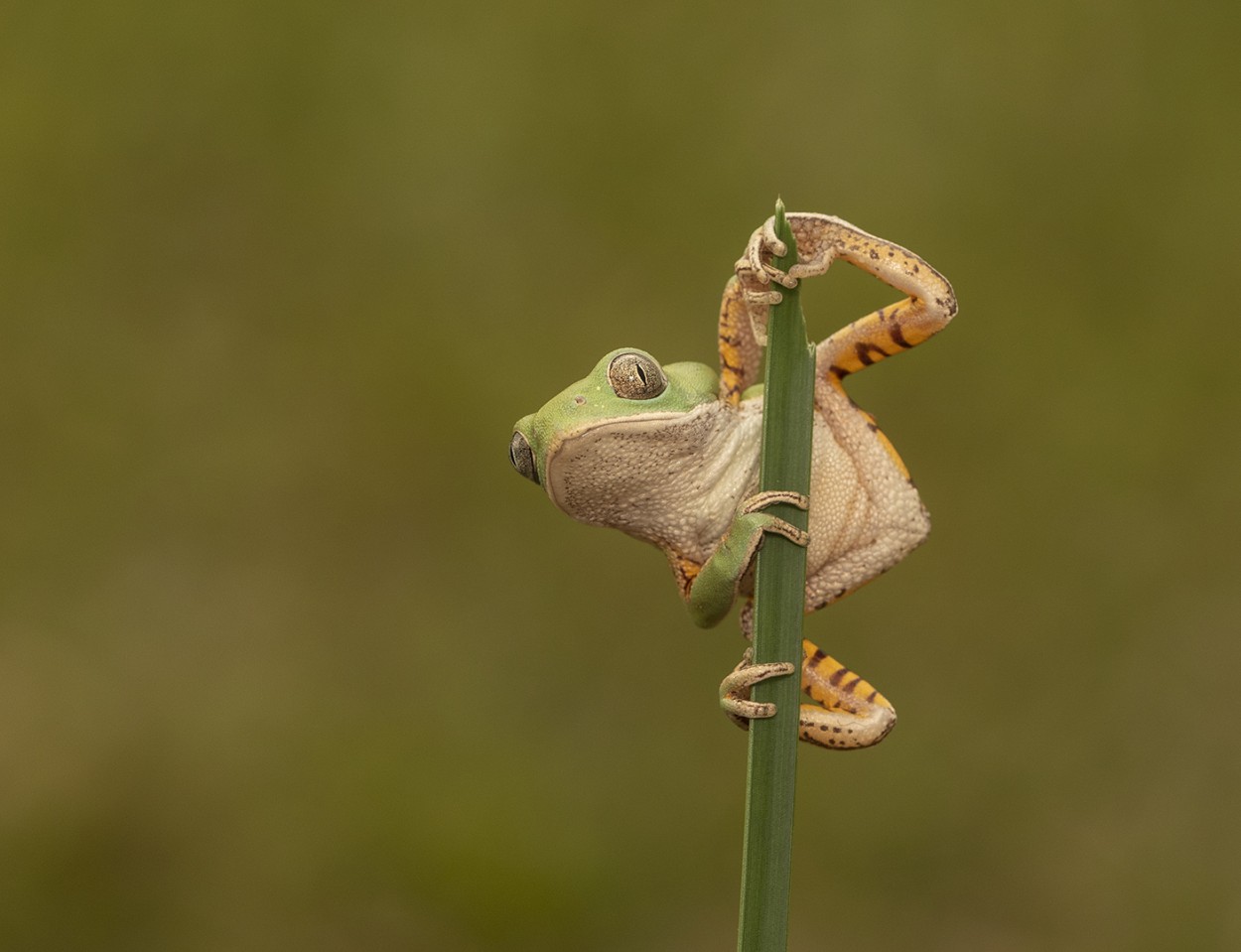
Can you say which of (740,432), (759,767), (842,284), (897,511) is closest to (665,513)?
(740,432)

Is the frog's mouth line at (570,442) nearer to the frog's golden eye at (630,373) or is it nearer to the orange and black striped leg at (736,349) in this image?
the frog's golden eye at (630,373)

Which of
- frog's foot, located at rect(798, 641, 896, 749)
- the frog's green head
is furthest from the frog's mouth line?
frog's foot, located at rect(798, 641, 896, 749)

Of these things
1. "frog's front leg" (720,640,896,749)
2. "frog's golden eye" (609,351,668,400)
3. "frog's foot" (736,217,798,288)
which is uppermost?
"frog's foot" (736,217,798,288)

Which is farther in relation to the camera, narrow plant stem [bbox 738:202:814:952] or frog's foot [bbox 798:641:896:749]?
frog's foot [bbox 798:641:896:749]

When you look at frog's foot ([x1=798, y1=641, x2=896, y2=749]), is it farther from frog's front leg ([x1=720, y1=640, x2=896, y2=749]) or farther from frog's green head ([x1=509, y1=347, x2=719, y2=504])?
frog's green head ([x1=509, y1=347, x2=719, y2=504])

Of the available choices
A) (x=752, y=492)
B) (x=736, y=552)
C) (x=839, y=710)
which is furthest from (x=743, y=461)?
(x=839, y=710)

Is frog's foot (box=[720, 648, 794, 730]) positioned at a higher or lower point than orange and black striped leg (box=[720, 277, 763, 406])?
lower

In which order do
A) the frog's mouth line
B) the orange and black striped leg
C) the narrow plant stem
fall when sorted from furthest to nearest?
the orange and black striped leg → the frog's mouth line → the narrow plant stem

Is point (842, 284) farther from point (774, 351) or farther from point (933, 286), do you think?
point (774, 351)
